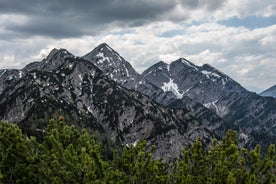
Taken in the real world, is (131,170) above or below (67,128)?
below

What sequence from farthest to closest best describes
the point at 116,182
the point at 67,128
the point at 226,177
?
the point at 67,128 < the point at 116,182 < the point at 226,177

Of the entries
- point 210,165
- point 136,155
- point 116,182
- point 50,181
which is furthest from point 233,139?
point 50,181

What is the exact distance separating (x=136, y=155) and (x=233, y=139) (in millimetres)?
6858

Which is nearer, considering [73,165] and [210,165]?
[73,165]

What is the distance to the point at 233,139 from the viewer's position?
2572 centimetres

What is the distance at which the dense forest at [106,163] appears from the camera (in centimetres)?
2305

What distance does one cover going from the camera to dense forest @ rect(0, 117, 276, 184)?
907 inches

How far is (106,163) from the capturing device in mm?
24891

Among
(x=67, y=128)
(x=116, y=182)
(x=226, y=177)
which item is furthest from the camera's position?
(x=67, y=128)

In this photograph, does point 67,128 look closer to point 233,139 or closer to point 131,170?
point 131,170

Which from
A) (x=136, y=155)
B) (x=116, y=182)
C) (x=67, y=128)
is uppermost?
(x=67, y=128)

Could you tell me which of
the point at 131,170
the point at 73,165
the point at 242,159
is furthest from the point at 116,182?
the point at 242,159

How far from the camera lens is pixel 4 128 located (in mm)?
25922

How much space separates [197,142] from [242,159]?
3832mm
